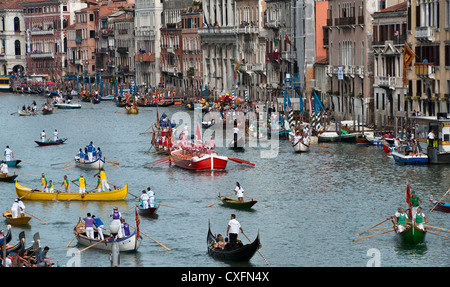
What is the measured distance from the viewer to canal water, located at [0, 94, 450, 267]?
38.3 metres

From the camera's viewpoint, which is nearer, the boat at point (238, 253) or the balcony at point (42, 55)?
the boat at point (238, 253)

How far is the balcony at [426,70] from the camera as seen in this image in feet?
230

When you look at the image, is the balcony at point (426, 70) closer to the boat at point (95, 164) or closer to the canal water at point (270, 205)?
the canal water at point (270, 205)

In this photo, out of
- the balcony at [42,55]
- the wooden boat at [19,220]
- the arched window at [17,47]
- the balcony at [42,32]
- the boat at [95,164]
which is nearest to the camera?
the wooden boat at [19,220]

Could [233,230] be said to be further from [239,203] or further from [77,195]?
[77,195]

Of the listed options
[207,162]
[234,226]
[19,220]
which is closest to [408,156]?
[207,162]

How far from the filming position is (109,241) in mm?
39562

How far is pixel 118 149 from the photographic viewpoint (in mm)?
75875

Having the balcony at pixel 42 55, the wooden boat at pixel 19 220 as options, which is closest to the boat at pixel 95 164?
the wooden boat at pixel 19 220

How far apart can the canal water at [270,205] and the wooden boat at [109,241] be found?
304 mm

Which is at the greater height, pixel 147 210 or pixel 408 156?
pixel 408 156

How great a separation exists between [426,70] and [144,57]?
8203cm

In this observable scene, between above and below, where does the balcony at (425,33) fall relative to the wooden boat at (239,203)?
above
